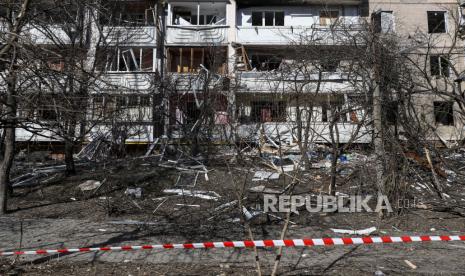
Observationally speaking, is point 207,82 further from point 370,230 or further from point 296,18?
point 370,230

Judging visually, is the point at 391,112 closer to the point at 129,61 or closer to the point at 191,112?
the point at 191,112

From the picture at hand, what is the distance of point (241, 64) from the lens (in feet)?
71.3

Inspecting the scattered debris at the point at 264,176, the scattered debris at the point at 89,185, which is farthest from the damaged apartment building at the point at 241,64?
the scattered debris at the point at 89,185

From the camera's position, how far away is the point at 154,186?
11461 millimetres

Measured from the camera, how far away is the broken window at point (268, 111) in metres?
14.3

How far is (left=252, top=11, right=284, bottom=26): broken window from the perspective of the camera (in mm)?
24844

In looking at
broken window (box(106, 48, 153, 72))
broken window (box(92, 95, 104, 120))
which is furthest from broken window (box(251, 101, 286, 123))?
broken window (box(106, 48, 153, 72))

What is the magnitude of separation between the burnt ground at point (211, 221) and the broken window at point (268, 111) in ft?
7.65

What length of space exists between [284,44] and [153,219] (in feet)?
56.0

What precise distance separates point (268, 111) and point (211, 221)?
842cm

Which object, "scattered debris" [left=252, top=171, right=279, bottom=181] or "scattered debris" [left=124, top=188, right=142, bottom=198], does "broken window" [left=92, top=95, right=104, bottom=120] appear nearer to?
"scattered debris" [left=124, top=188, right=142, bottom=198]

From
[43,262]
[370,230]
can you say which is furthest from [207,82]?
[43,262]

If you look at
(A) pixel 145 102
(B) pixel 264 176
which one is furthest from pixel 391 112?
(A) pixel 145 102

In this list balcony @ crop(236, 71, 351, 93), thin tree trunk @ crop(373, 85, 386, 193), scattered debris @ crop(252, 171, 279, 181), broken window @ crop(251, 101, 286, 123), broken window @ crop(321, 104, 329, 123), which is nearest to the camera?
thin tree trunk @ crop(373, 85, 386, 193)
